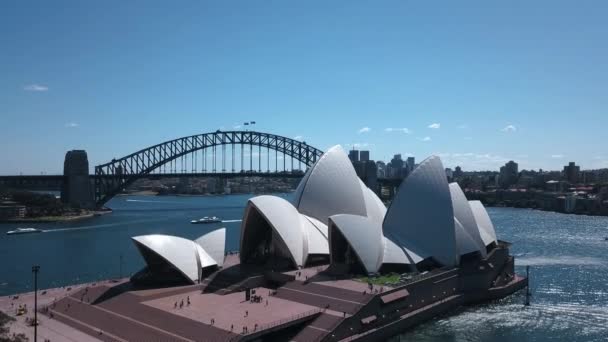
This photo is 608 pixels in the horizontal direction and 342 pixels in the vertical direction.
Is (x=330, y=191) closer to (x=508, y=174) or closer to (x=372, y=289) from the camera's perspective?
(x=372, y=289)

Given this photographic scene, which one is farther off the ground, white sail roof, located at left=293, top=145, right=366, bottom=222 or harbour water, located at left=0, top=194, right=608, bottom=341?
white sail roof, located at left=293, top=145, right=366, bottom=222

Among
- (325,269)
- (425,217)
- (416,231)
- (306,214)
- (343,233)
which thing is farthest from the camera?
(306,214)

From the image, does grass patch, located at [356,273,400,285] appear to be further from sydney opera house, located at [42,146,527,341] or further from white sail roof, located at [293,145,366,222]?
white sail roof, located at [293,145,366,222]

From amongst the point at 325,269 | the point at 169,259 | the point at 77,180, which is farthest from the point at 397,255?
the point at 77,180

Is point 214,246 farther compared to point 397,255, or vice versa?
point 214,246

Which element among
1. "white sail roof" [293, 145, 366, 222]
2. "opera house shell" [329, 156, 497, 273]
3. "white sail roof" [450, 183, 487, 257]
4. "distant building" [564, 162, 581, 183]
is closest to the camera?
"opera house shell" [329, 156, 497, 273]

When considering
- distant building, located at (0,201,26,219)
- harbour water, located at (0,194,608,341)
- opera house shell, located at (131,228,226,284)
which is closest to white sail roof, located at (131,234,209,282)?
opera house shell, located at (131,228,226,284)

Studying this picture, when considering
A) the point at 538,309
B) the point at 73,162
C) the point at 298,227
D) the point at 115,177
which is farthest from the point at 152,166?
the point at 538,309

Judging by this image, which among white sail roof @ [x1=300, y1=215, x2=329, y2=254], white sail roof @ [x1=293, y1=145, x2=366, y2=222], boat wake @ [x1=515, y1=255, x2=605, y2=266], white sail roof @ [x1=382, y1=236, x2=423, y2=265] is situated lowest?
boat wake @ [x1=515, y1=255, x2=605, y2=266]
